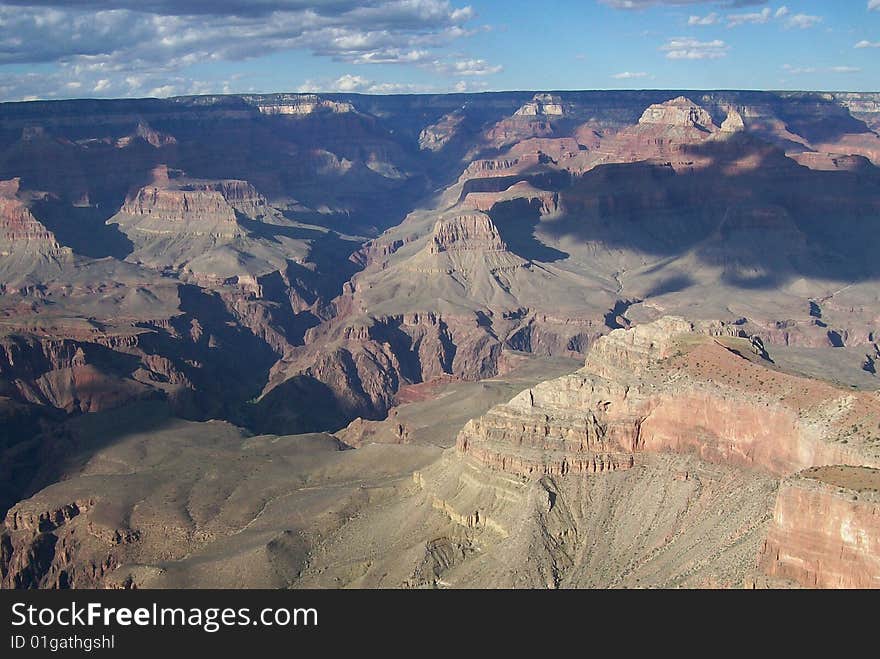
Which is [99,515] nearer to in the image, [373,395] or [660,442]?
[660,442]

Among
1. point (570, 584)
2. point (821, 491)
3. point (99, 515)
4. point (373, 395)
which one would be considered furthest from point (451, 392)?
point (821, 491)

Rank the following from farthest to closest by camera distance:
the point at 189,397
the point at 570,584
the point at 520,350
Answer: the point at 520,350 → the point at 189,397 → the point at 570,584

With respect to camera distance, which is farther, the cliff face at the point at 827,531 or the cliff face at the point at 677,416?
the cliff face at the point at 677,416

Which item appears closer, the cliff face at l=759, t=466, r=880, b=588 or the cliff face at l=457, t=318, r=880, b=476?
the cliff face at l=759, t=466, r=880, b=588

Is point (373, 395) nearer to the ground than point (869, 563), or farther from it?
nearer to the ground

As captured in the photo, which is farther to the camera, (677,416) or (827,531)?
(677,416)

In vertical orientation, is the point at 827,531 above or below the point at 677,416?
below

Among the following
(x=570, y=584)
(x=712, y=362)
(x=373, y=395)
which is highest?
(x=712, y=362)

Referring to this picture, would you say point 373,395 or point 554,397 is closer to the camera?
point 554,397
